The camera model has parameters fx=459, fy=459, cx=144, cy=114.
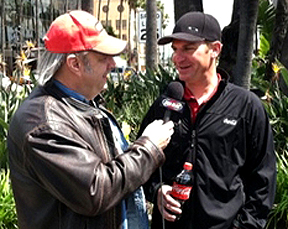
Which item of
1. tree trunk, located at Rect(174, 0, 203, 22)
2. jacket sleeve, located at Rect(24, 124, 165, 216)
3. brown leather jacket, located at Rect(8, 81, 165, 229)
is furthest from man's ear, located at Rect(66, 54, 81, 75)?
tree trunk, located at Rect(174, 0, 203, 22)

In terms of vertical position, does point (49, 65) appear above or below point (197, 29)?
below

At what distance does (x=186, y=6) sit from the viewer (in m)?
7.58

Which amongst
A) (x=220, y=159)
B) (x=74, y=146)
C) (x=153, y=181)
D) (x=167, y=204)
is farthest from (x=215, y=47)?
(x=74, y=146)

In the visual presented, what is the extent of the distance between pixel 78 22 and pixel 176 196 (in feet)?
3.40

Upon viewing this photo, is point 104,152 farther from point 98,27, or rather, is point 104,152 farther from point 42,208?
point 98,27

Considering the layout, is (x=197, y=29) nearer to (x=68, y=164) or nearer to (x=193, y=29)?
(x=193, y=29)

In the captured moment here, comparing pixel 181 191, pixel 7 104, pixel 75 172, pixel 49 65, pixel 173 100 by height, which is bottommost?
pixel 7 104

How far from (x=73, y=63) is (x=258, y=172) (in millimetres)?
1235

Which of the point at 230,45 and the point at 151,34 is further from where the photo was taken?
the point at 151,34

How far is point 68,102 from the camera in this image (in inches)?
82.2

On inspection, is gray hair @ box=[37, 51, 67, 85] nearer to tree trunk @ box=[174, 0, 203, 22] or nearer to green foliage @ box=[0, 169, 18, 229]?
green foliage @ box=[0, 169, 18, 229]

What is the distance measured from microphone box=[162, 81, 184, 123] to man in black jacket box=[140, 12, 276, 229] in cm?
11

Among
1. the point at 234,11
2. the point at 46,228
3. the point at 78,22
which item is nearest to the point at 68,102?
the point at 78,22

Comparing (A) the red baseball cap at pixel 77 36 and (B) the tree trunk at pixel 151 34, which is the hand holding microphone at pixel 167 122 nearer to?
(A) the red baseball cap at pixel 77 36
